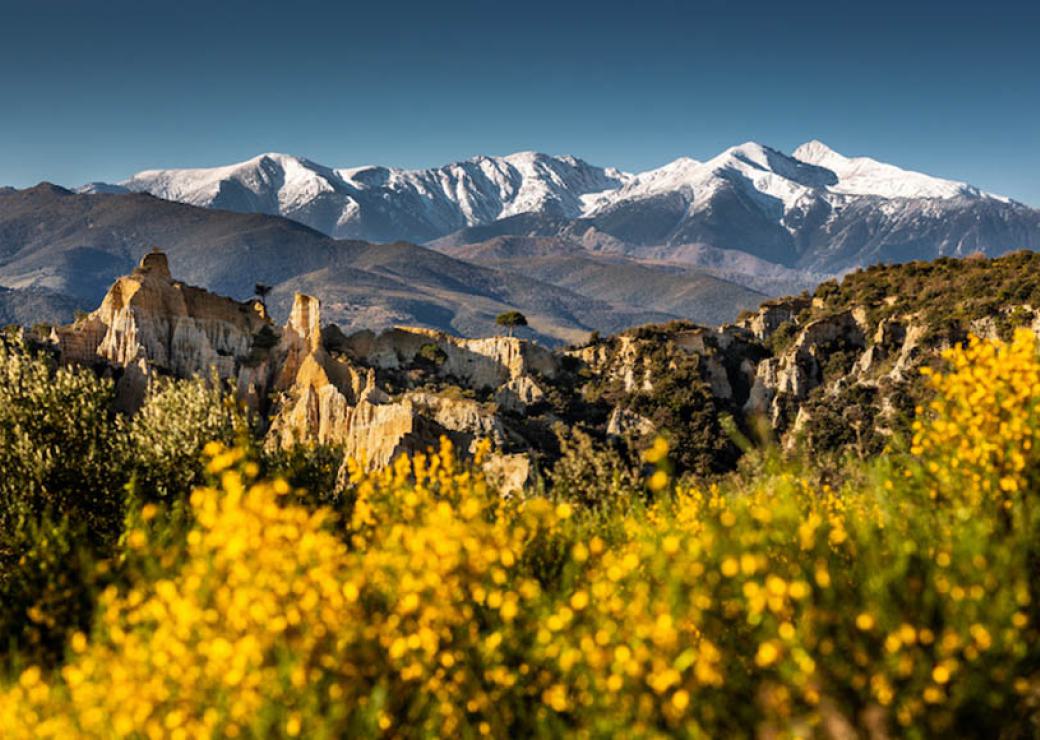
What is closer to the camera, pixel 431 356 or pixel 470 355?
pixel 431 356

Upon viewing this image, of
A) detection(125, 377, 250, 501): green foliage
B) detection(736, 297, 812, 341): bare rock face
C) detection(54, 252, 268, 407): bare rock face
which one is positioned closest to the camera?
detection(125, 377, 250, 501): green foliage

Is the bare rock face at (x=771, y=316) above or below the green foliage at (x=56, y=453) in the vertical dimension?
above

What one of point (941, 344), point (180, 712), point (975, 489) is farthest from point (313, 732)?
point (941, 344)

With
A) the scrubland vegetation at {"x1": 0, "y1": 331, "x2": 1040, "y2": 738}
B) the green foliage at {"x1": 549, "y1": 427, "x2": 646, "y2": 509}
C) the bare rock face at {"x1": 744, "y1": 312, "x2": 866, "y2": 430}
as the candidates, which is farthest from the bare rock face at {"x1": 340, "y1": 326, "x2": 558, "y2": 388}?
the scrubland vegetation at {"x1": 0, "y1": 331, "x2": 1040, "y2": 738}

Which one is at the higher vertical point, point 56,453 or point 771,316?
point 771,316

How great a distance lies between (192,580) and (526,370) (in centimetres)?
11356

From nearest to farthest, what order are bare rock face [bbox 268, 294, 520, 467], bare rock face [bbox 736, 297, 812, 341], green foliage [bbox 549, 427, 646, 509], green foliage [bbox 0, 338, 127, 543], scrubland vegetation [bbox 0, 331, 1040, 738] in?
scrubland vegetation [bbox 0, 331, 1040, 738] → green foliage [bbox 549, 427, 646, 509] → green foliage [bbox 0, 338, 127, 543] → bare rock face [bbox 268, 294, 520, 467] → bare rock face [bbox 736, 297, 812, 341]

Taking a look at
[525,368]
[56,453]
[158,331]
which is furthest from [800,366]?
[56,453]

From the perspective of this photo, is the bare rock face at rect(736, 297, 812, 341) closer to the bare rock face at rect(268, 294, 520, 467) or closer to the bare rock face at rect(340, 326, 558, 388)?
the bare rock face at rect(340, 326, 558, 388)

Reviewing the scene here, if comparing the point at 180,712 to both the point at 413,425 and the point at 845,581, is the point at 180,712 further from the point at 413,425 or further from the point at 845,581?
the point at 413,425

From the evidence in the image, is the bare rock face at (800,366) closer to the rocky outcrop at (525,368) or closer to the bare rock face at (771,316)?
the rocky outcrop at (525,368)

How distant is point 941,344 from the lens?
10594cm

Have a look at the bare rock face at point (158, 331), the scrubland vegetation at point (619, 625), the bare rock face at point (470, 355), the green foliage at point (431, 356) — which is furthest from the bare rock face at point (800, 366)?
the scrubland vegetation at point (619, 625)

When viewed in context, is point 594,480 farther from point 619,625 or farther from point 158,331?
point 158,331
